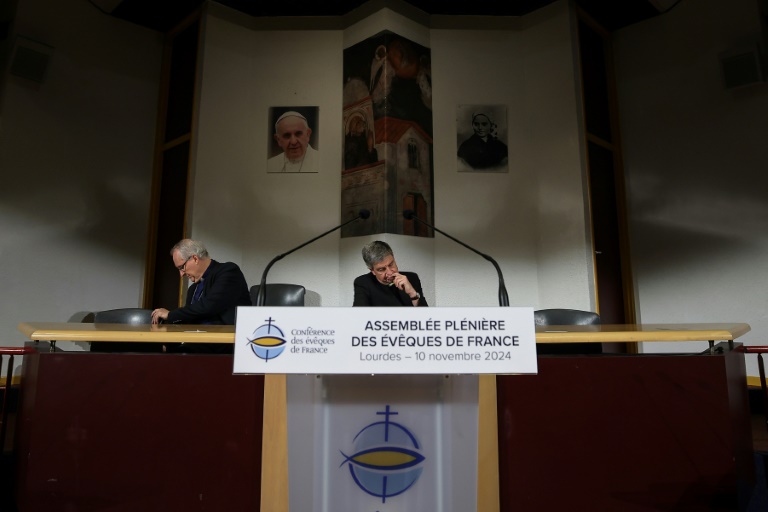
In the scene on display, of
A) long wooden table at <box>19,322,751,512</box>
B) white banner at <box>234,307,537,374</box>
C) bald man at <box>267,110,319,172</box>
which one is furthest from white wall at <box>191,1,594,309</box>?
white banner at <box>234,307,537,374</box>

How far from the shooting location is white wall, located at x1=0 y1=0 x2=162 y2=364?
3.89 metres

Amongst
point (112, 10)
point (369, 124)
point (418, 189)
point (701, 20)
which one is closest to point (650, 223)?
point (701, 20)

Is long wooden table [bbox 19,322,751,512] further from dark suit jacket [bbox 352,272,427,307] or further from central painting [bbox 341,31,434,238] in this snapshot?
central painting [bbox 341,31,434,238]

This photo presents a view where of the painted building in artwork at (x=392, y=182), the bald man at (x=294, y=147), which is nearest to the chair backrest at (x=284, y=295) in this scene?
the painted building in artwork at (x=392, y=182)

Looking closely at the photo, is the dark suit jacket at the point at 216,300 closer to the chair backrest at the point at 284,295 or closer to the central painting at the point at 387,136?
the chair backrest at the point at 284,295

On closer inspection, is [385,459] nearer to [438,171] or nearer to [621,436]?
[621,436]

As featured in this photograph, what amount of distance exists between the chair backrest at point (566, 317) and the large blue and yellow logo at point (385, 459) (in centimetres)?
153

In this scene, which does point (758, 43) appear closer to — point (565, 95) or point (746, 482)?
point (565, 95)

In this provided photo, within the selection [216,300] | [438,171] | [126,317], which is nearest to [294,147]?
[438,171]

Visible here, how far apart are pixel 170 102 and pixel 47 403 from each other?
12.8ft

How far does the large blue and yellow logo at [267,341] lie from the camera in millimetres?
1271

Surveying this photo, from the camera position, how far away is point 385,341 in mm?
1280

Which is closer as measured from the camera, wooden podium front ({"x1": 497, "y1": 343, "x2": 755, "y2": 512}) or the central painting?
wooden podium front ({"x1": 497, "y1": 343, "x2": 755, "y2": 512})

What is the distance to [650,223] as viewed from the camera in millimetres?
4539
